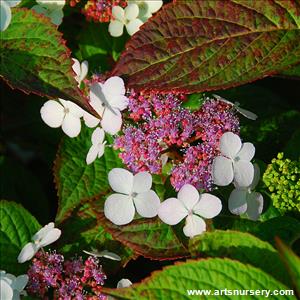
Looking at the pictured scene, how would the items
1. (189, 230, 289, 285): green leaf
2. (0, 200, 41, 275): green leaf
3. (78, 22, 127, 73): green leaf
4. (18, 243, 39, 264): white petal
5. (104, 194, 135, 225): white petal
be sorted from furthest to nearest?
(78, 22, 127, 73): green leaf
(0, 200, 41, 275): green leaf
(18, 243, 39, 264): white petal
(104, 194, 135, 225): white petal
(189, 230, 289, 285): green leaf

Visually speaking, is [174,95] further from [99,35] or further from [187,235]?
[99,35]

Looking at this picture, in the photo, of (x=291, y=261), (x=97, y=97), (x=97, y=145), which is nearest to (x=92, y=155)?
(x=97, y=145)

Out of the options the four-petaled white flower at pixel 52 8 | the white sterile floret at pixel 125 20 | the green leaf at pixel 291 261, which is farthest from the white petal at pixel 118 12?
the green leaf at pixel 291 261

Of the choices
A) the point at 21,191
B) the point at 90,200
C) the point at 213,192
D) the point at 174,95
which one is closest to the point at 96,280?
the point at 90,200

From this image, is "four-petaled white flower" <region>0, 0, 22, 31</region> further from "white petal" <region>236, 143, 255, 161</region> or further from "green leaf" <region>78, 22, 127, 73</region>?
"white petal" <region>236, 143, 255, 161</region>

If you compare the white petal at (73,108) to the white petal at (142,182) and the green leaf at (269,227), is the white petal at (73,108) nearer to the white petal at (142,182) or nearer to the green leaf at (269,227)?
the white petal at (142,182)

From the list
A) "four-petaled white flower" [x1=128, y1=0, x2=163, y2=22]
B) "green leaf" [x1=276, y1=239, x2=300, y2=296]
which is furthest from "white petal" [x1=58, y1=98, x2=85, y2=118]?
"green leaf" [x1=276, y1=239, x2=300, y2=296]

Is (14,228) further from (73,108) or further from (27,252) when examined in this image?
(73,108)
